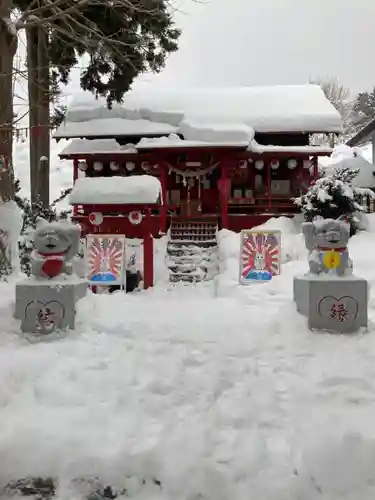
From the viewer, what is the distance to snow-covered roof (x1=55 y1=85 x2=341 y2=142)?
16.8 meters

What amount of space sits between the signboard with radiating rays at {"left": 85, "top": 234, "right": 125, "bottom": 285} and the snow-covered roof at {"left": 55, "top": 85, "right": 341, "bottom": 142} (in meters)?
7.18

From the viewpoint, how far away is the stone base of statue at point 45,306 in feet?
18.7

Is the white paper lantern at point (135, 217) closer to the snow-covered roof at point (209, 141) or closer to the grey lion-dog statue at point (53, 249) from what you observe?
the grey lion-dog statue at point (53, 249)

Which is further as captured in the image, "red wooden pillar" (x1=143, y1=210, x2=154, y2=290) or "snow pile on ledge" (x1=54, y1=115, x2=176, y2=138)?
"snow pile on ledge" (x1=54, y1=115, x2=176, y2=138)

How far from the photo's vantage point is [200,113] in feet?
57.7

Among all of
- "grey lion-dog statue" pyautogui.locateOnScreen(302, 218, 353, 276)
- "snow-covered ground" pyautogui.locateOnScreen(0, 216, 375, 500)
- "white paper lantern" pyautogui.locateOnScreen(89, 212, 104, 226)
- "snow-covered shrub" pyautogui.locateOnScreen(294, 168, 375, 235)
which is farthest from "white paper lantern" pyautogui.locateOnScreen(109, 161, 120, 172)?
"grey lion-dog statue" pyautogui.locateOnScreen(302, 218, 353, 276)

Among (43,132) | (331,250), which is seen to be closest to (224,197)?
(43,132)

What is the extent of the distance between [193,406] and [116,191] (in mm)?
6521

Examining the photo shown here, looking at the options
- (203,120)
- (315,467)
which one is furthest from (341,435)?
(203,120)

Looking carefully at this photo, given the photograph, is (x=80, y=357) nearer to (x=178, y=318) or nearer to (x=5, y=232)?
(x=178, y=318)

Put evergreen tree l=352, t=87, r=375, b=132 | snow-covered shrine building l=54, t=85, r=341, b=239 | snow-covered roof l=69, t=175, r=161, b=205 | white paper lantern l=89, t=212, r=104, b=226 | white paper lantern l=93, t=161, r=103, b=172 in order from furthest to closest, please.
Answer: evergreen tree l=352, t=87, r=375, b=132 < white paper lantern l=93, t=161, r=103, b=172 < snow-covered shrine building l=54, t=85, r=341, b=239 < white paper lantern l=89, t=212, r=104, b=226 < snow-covered roof l=69, t=175, r=161, b=205

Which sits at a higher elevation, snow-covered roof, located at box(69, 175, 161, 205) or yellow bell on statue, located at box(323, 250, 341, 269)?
snow-covered roof, located at box(69, 175, 161, 205)

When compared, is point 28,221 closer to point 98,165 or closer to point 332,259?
point 98,165

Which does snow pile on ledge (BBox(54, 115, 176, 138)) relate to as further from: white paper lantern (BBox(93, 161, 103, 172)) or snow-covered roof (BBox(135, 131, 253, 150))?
snow-covered roof (BBox(135, 131, 253, 150))
